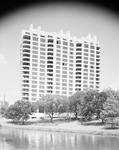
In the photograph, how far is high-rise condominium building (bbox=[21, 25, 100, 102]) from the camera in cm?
11356

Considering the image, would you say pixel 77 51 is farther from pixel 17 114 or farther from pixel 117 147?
pixel 117 147

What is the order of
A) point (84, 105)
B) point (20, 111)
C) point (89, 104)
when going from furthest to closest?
point (20, 111) → point (84, 105) → point (89, 104)

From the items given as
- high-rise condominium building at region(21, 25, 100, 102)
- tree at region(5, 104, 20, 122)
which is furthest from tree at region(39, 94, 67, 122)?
high-rise condominium building at region(21, 25, 100, 102)

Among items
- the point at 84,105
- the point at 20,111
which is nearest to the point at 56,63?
the point at 20,111

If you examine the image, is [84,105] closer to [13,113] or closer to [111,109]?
[111,109]

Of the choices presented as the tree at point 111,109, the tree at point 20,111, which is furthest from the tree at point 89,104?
the tree at point 20,111

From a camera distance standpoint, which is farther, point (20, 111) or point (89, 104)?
point (20, 111)

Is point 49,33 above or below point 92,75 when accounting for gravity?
above

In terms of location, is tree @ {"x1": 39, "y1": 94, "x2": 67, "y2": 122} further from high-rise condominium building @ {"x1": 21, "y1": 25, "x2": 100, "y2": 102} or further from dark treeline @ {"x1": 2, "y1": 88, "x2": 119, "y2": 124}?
high-rise condominium building @ {"x1": 21, "y1": 25, "x2": 100, "y2": 102}

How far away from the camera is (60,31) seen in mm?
124938

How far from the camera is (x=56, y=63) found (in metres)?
121

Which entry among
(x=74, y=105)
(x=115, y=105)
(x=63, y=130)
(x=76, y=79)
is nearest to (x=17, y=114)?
(x=74, y=105)

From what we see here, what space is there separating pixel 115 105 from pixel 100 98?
7551 mm

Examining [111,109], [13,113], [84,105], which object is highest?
[84,105]
